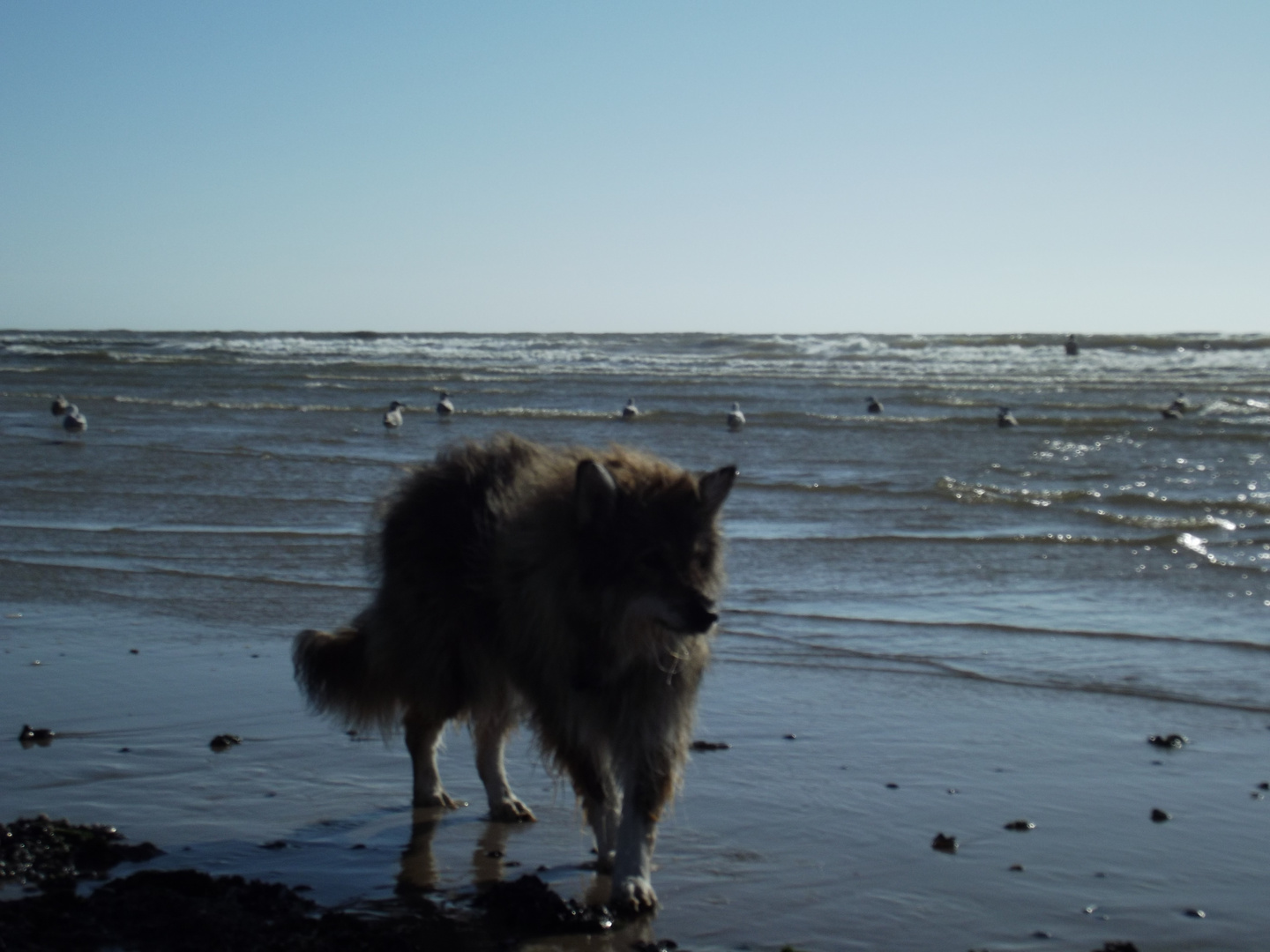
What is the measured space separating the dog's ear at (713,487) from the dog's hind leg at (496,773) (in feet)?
4.59

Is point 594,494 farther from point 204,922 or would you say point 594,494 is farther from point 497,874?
point 204,922

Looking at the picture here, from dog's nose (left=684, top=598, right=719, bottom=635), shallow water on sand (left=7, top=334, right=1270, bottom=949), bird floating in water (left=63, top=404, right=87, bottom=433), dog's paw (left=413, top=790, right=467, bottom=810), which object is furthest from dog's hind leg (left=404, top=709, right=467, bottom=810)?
bird floating in water (left=63, top=404, right=87, bottom=433)

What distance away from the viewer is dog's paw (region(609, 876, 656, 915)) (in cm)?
422

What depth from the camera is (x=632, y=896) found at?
4.24 meters

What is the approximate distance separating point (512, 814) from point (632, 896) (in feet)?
3.52

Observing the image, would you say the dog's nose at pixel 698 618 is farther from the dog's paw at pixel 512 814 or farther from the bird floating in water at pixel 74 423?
the bird floating in water at pixel 74 423

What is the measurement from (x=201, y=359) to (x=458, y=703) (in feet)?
170

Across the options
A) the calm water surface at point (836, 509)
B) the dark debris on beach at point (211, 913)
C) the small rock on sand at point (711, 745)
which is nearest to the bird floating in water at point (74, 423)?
the calm water surface at point (836, 509)

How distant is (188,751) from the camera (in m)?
→ 5.82

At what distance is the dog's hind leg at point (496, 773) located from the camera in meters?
5.21

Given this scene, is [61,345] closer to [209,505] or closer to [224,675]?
[209,505]

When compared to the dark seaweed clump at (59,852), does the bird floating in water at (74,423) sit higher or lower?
Answer: higher

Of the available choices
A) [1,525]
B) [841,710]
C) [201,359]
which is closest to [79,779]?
[841,710]

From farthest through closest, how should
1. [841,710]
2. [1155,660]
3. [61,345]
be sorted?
[61,345] < [1155,660] < [841,710]
